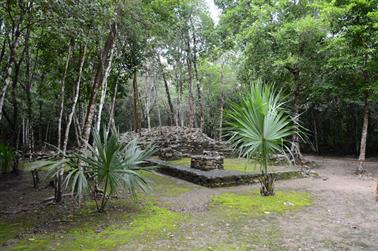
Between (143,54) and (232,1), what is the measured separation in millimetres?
7459

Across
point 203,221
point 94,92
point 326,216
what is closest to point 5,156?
point 94,92

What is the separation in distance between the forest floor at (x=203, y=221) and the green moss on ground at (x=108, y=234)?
0.01m

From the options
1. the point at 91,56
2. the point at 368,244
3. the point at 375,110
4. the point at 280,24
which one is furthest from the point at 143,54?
the point at 375,110

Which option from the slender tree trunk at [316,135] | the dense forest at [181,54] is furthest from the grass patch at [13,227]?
the slender tree trunk at [316,135]

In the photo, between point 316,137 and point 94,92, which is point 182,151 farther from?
point 316,137

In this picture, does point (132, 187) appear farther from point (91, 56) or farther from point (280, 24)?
point (280, 24)

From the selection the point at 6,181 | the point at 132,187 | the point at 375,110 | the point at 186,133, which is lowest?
A: the point at 6,181

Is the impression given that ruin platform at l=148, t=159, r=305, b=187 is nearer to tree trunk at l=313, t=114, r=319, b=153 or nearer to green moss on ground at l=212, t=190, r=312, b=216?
green moss on ground at l=212, t=190, r=312, b=216

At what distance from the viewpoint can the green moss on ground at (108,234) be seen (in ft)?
10.0

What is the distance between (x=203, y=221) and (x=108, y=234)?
1.33 metres

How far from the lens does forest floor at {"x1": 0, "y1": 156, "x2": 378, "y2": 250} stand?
3.12 m

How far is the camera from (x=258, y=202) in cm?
497

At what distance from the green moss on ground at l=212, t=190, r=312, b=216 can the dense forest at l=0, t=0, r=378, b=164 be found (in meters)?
2.04

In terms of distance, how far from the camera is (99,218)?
13.3 ft
